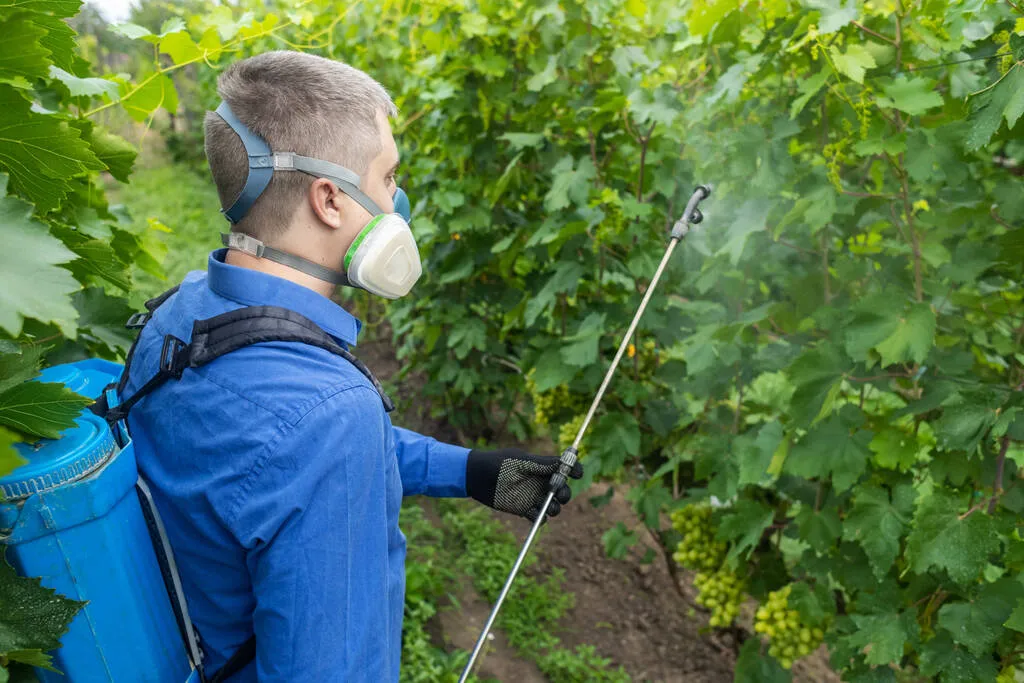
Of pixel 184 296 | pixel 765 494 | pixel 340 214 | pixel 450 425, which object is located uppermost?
pixel 340 214

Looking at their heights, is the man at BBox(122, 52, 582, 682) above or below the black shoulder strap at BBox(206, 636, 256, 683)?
above

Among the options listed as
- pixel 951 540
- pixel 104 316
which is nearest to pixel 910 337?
pixel 951 540

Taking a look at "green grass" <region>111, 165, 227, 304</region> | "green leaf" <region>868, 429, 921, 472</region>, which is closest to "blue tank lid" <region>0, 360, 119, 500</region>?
"green leaf" <region>868, 429, 921, 472</region>

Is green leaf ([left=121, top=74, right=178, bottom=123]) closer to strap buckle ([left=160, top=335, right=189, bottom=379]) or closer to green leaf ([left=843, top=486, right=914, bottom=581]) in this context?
strap buckle ([left=160, top=335, right=189, bottom=379])

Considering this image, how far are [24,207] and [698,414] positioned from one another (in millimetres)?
2679

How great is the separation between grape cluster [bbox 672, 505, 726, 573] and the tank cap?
7.80ft

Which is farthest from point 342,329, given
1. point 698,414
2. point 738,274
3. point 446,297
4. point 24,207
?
point 446,297

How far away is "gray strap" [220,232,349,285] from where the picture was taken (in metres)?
1.42

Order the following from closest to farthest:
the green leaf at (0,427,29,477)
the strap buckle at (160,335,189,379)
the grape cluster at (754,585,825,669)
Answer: the green leaf at (0,427,29,477) → the strap buckle at (160,335,189,379) → the grape cluster at (754,585,825,669)

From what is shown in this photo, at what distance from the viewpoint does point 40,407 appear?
1.04 m

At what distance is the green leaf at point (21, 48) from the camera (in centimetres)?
96

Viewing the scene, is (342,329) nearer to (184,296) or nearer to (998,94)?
(184,296)

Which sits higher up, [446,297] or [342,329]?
[342,329]

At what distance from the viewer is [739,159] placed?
234 cm
